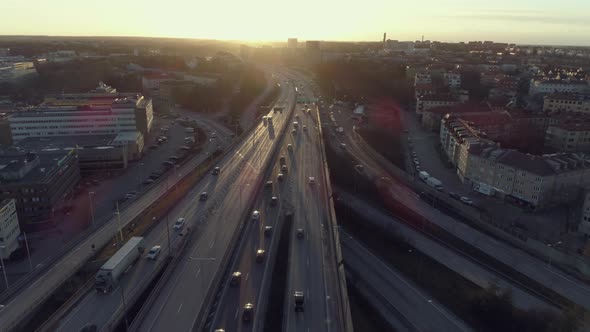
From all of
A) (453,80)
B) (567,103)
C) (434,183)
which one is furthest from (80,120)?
(453,80)

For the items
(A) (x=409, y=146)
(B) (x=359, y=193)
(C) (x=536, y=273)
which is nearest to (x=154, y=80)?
(A) (x=409, y=146)

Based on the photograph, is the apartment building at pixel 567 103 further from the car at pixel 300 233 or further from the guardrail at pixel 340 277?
the car at pixel 300 233

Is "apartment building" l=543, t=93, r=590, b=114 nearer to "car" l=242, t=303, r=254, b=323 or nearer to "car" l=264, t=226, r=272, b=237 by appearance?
"car" l=264, t=226, r=272, b=237

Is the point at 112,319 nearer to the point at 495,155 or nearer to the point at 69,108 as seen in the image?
the point at 495,155

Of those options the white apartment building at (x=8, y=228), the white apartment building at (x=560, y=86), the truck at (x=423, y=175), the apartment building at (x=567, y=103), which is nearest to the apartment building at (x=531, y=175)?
the truck at (x=423, y=175)

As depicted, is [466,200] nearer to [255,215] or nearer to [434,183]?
[434,183]

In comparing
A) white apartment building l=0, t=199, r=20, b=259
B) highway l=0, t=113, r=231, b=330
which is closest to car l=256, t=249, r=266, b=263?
highway l=0, t=113, r=231, b=330
